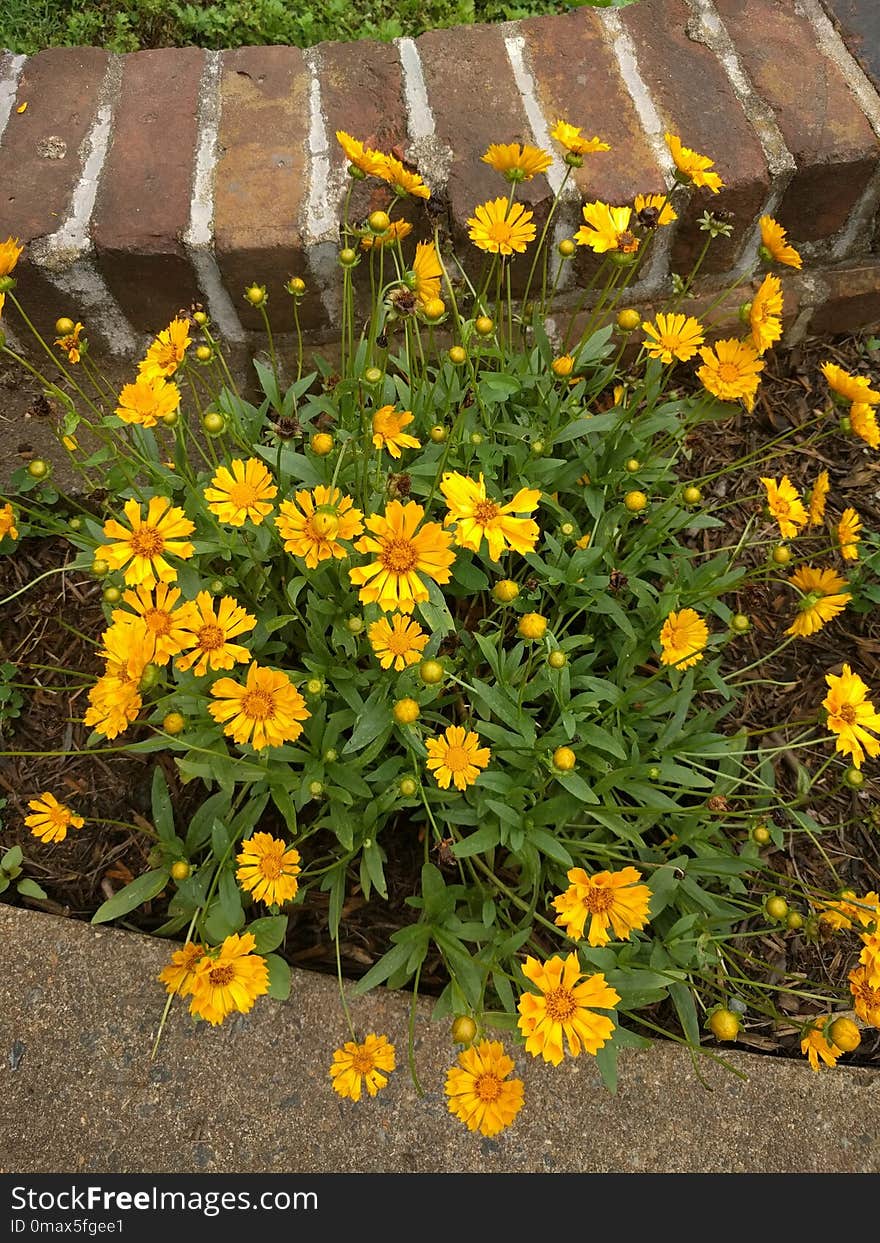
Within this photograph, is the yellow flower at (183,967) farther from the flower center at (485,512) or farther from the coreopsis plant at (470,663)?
the flower center at (485,512)

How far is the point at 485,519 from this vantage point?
54.1 inches

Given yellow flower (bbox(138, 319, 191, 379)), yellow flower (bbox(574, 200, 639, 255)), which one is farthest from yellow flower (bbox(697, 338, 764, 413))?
yellow flower (bbox(138, 319, 191, 379))

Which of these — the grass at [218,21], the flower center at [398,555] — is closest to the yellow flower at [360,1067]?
the flower center at [398,555]

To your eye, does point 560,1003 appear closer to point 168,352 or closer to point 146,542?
point 146,542

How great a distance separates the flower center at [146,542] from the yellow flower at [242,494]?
3.7 inches

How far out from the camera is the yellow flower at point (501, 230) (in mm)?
1491

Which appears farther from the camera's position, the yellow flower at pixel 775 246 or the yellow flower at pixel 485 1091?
the yellow flower at pixel 775 246

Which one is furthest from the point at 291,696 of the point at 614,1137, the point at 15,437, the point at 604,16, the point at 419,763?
the point at 604,16

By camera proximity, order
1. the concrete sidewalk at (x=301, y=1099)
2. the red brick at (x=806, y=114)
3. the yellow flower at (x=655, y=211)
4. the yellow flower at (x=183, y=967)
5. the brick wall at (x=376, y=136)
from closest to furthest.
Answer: the yellow flower at (x=183, y=967), the concrete sidewalk at (x=301, y=1099), the yellow flower at (x=655, y=211), the brick wall at (x=376, y=136), the red brick at (x=806, y=114)

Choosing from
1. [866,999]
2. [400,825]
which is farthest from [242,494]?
[866,999]

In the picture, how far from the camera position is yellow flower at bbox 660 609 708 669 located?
1.53 meters

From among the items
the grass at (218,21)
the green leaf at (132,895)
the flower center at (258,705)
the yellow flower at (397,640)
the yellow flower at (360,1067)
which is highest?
the grass at (218,21)

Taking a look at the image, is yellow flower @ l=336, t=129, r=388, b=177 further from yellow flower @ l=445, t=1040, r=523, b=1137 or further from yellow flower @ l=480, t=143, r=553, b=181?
yellow flower @ l=445, t=1040, r=523, b=1137

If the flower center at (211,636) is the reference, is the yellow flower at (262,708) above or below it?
below
